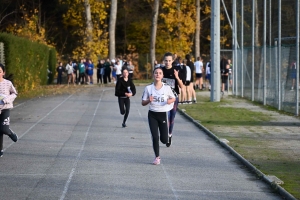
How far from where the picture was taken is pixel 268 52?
2911 cm

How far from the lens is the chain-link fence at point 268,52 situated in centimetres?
2461

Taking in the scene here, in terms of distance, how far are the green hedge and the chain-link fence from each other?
10.5 m

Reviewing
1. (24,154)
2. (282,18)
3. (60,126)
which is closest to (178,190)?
(24,154)

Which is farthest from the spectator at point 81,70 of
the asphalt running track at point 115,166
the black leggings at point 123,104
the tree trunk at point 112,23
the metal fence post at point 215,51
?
the black leggings at point 123,104

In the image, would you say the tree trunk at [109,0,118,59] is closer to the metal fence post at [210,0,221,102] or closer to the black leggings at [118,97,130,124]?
the metal fence post at [210,0,221,102]

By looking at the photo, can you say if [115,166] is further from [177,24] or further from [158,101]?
[177,24]

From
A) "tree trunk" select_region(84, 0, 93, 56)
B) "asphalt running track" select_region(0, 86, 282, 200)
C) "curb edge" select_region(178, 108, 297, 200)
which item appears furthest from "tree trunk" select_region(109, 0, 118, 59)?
"curb edge" select_region(178, 108, 297, 200)

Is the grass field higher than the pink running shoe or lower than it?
lower

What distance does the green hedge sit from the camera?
3403 centimetres

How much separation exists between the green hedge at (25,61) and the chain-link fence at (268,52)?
1045 cm

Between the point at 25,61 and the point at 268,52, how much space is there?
14992 millimetres

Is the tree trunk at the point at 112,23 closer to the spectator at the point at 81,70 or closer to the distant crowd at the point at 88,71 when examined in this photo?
the distant crowd at the point at 88,71

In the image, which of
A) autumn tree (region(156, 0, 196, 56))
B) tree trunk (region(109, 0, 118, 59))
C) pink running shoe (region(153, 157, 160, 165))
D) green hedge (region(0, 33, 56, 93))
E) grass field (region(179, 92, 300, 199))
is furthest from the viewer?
autumn tree (region(156, 0, 196, 56))

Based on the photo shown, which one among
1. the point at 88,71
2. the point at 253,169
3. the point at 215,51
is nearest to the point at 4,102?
the point at 253,169
